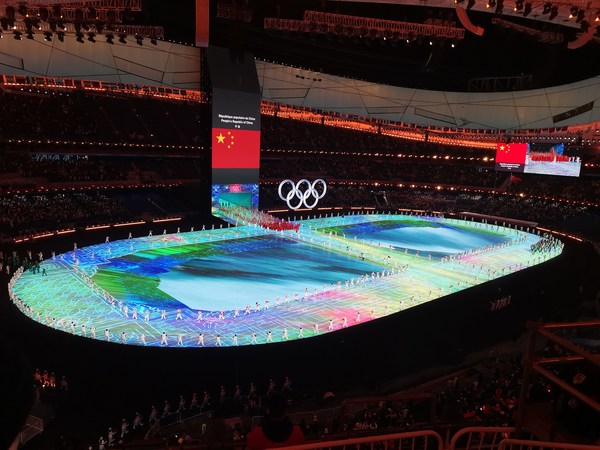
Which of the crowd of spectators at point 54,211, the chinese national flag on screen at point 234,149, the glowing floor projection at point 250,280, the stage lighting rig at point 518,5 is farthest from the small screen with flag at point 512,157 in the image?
the crowd of spectators at point 54,211

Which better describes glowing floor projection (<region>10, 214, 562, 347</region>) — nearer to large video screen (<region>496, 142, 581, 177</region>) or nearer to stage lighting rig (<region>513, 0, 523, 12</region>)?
large video screen (<region>496, 142, 581, 177</region>)

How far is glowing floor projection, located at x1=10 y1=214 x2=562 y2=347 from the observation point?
18.6 meters

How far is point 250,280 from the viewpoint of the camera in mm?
24969

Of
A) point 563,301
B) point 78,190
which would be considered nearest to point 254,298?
point 563,301

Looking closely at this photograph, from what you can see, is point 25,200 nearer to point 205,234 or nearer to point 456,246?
point 205,234

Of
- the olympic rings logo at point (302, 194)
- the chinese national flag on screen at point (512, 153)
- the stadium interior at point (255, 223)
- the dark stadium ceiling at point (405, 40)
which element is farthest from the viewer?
the chinese national flag on screen at point (512, 153)

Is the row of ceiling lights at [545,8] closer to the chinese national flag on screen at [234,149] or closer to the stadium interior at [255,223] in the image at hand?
the stadium interior at [255,223]

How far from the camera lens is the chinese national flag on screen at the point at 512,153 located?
43844 mm

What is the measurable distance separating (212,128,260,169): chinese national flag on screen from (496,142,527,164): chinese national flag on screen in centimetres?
2341

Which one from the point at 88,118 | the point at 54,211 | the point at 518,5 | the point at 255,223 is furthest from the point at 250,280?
the point at 88,118

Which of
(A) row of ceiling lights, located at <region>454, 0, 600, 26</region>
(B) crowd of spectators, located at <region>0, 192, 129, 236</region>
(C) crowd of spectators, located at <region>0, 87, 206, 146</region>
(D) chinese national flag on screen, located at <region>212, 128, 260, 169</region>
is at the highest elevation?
(A) row of ceiling lights, located at <region>454, 0, 600, 26</region>

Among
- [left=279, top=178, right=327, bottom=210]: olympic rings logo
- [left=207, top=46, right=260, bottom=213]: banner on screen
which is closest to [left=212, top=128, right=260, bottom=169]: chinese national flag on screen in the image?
[left=207, top=46, right=260, bottom=213]: banner on screen

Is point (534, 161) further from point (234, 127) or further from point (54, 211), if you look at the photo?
point (54, 211)

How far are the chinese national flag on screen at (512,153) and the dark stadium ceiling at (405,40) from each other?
791 centimetres
